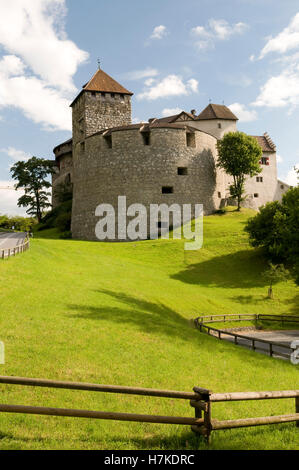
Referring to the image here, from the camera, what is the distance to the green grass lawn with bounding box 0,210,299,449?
664 centimetres

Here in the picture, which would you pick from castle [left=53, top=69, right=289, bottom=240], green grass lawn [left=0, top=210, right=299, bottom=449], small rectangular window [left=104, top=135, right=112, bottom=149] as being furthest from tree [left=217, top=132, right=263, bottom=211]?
green grass lawn [left=0, top=210, right=299, bottom=449]

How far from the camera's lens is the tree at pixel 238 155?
2114 inches

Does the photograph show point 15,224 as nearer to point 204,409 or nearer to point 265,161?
point 265,161

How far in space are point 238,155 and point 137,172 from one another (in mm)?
15554

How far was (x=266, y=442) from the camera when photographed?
6492mm

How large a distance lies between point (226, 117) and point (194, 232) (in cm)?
3054

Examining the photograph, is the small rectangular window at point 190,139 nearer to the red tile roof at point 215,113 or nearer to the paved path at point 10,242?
the red tile roof at point 215,113

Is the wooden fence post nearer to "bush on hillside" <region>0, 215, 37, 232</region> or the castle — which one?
the castle

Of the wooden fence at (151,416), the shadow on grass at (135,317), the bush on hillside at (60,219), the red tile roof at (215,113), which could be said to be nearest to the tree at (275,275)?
the shadow on grass at (135,317)

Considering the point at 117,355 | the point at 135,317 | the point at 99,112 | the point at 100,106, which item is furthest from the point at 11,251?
the point at 100,106

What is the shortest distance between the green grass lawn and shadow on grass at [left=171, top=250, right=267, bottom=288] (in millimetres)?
3217

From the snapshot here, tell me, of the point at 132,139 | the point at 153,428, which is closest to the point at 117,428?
the point at 153,428

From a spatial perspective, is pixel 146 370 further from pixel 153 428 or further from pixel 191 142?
pixel 191 142

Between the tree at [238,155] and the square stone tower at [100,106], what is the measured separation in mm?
15377
